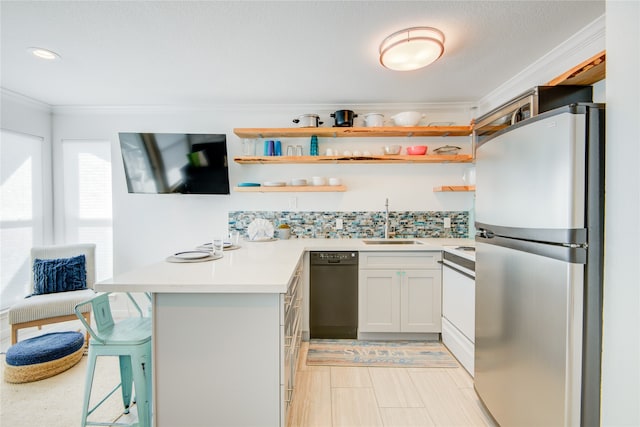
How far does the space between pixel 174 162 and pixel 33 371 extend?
80.0 inches

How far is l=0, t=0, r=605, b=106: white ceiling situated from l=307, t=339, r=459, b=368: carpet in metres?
2.43

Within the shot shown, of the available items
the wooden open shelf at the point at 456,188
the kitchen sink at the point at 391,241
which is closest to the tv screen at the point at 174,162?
the kitchen sink at the point at 391,241

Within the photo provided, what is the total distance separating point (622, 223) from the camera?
964 mm

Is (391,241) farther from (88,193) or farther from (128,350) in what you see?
(88,193)

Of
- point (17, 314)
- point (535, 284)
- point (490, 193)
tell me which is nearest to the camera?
point (535, 284)

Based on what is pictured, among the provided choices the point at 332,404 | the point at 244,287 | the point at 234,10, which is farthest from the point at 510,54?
the point at 332,404

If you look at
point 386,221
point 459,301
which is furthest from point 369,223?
point 459,301

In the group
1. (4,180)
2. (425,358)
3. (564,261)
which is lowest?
(425,358)

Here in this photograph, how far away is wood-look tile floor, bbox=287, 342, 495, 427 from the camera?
1.69 m

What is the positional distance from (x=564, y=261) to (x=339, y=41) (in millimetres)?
1805

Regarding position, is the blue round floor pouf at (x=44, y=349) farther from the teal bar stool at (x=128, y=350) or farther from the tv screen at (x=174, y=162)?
the tv screen at (x=174, y=162)

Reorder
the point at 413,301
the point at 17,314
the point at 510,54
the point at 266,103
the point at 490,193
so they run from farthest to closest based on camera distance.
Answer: the point at 266,103
the point at 413,301
the point at 17,314
the point at 510,54
the point at 490,193

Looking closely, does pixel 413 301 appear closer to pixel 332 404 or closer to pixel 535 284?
pixel 332 404

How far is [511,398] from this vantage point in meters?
1.40
